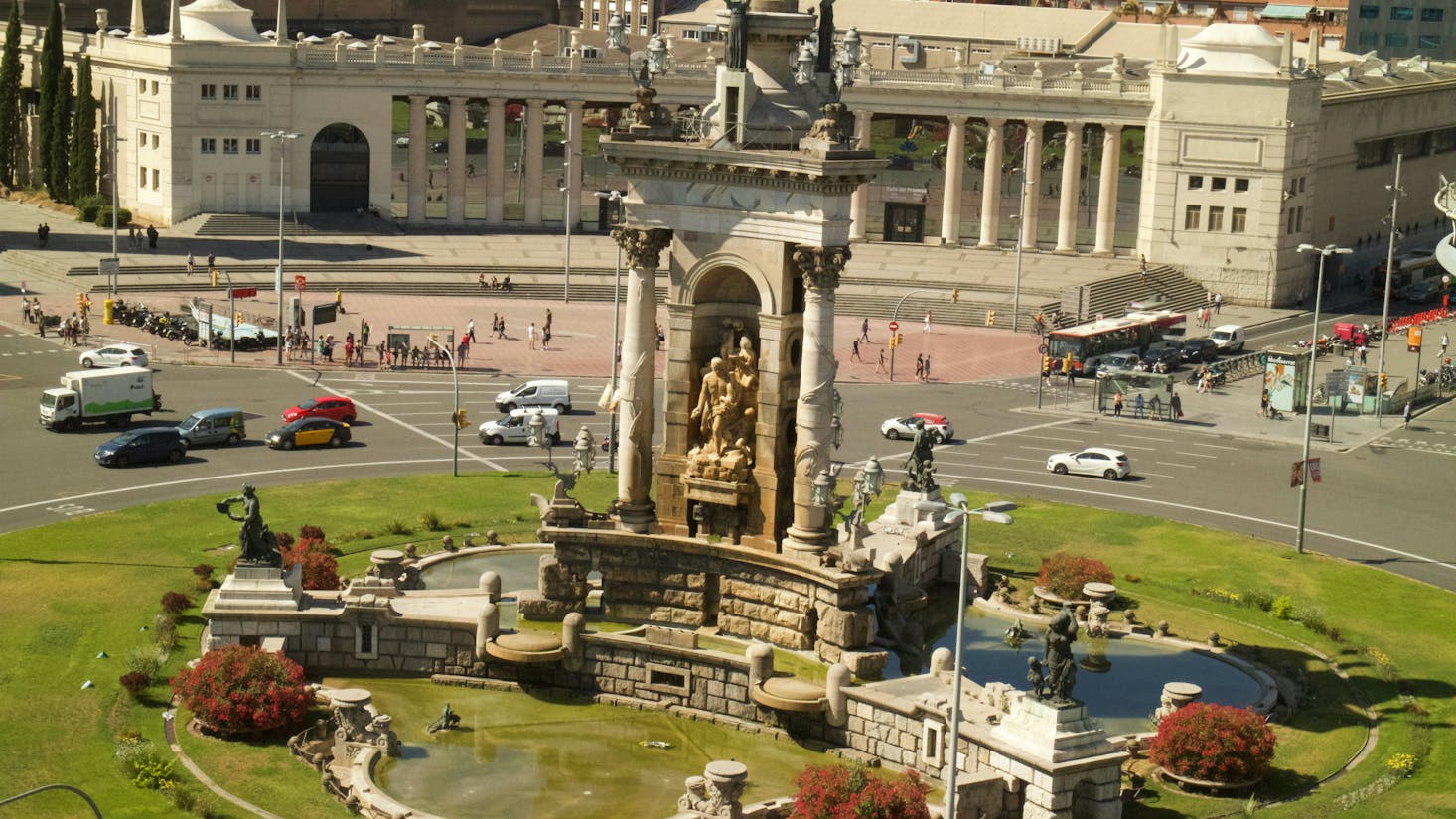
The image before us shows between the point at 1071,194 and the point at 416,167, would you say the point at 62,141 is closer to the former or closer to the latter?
the point at 416,167

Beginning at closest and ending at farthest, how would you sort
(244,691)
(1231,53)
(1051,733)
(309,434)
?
(1051,733), (244,691), (309,434), (1231,53)

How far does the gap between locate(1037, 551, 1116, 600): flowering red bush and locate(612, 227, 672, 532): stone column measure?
15.7m

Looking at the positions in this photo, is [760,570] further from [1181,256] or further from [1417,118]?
[1417,118]

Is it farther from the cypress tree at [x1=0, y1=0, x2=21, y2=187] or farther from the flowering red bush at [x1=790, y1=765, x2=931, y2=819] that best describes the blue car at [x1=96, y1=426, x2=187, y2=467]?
the cypress tree at [x1=0, y1=0, x2=21, y2=187]

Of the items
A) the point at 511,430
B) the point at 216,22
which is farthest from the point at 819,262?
the point at 216,22

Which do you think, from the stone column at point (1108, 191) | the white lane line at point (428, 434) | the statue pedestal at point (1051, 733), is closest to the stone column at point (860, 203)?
the stone column at point (1108, 191)

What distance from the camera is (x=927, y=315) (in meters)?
154

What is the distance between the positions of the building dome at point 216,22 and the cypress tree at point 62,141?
382 inches

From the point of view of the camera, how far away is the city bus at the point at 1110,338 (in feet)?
474

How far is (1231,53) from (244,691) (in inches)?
4625

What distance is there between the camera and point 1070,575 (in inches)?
3364

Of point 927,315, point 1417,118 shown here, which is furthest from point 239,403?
point 1417,118

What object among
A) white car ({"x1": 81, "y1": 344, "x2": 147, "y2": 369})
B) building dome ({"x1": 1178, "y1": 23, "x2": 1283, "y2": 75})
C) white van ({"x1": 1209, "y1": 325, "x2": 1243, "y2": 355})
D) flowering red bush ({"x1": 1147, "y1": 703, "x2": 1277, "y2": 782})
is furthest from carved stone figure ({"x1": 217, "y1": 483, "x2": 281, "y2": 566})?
building dome ({"x1": 1178, "y1": 23, "x2": 1283, "y2": 75})

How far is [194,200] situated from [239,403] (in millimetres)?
52721
